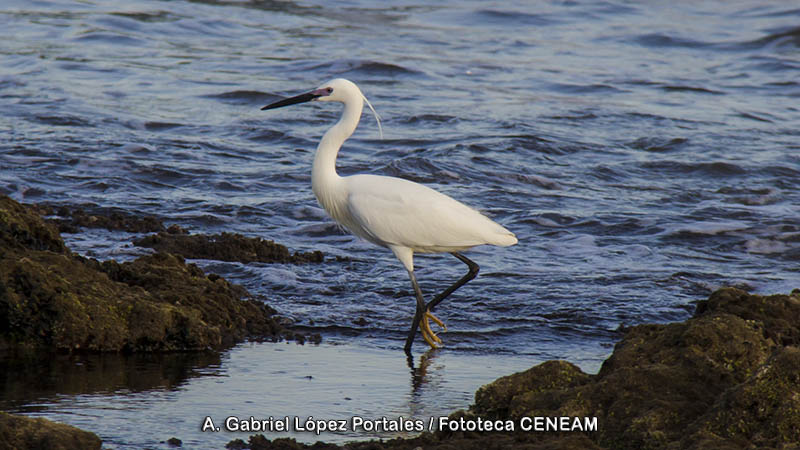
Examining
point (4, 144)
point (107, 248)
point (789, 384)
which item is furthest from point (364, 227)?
point (4, 144)

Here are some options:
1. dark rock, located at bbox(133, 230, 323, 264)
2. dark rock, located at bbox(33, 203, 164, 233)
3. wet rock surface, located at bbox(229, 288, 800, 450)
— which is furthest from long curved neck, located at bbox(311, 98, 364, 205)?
wet rock surface, located at bbox(229, 288, 800, 450)

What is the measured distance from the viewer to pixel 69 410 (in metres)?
4.18

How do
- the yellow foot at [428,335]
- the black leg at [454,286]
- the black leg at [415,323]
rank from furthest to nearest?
the black leg at [454,286]
the yellow foot at [428,335]
the black leg at [415,323]

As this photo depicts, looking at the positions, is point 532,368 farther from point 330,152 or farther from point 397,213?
point 330,152

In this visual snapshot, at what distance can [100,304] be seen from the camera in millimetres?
5070

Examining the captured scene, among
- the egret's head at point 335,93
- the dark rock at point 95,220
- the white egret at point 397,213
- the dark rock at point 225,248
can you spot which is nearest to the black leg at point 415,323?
the white egret at point 397,213

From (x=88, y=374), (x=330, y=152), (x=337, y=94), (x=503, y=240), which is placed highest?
(x=337, y=94)

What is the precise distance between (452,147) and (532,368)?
306 inches

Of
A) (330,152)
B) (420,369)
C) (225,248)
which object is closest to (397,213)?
(330,152)

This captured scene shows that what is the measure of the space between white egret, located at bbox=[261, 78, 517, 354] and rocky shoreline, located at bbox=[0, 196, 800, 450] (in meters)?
0.78

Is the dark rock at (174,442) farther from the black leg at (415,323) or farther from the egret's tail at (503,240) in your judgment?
the egret's tail at (503,240)

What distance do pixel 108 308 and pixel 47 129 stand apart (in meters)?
7.09

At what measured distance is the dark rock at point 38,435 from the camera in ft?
11.3

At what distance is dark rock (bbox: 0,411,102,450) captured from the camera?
3.44 m
